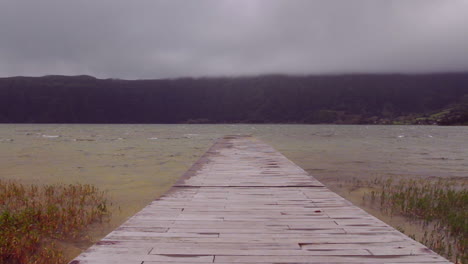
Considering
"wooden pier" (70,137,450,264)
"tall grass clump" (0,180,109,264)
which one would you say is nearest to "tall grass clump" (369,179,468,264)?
"wooden pier" (70,137,450,264)

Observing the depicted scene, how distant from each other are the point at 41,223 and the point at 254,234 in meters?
5.18

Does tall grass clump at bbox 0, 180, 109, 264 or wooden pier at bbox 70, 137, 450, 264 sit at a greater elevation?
wooden pier at bbox 70, 137, 450, 264

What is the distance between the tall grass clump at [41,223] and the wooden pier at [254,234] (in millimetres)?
2181

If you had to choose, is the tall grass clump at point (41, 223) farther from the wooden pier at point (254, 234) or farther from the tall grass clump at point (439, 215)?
the tall grass clump at point (439, 215)

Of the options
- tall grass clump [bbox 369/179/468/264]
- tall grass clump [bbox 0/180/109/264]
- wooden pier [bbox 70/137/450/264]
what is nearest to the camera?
wooden pier [bbox 70/137/450/264]

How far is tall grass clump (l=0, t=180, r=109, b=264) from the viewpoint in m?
5.20

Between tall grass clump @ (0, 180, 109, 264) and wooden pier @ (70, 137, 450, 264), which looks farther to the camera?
tall grass clump @ (0, 180, 109, 264)

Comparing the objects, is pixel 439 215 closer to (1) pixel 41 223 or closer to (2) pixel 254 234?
(2) pixel 254 234

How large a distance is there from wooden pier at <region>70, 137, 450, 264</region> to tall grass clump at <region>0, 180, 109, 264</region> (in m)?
2.18

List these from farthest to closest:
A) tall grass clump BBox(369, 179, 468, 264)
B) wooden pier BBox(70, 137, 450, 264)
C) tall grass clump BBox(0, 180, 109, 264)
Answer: tall grass clump BBox(369, 179, 468, 264) < tall grass clump BBox(0, 180, 109, 264) < wooden pier BBox(70, 137, 450, 264)

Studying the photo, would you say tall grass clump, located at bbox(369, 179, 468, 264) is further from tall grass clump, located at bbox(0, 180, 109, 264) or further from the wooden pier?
tall grass clump, located at bbox(0, 180, 109, 264)

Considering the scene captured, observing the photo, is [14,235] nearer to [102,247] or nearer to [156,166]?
[102,247]

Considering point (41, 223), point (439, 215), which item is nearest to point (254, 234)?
point (41, 223)

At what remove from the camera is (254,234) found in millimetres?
4047
